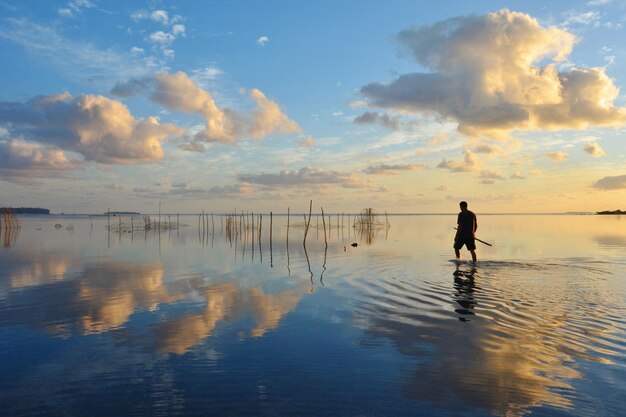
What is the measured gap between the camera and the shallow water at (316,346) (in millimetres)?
4559

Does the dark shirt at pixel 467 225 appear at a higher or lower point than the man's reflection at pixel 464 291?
higher

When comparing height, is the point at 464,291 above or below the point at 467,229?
below

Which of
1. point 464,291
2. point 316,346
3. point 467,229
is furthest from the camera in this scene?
point 467,229

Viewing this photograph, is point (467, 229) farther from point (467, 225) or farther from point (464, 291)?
point (464, 291)

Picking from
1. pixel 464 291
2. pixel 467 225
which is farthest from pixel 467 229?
pixel 464 291

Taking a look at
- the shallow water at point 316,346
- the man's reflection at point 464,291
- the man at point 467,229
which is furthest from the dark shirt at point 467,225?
the shallow water at point 316,346

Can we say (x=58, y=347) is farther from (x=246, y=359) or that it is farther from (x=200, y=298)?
(x=200, y=298)

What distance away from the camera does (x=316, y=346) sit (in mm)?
6496

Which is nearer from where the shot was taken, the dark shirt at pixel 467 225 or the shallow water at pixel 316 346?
the shallow water at pixel 316 346

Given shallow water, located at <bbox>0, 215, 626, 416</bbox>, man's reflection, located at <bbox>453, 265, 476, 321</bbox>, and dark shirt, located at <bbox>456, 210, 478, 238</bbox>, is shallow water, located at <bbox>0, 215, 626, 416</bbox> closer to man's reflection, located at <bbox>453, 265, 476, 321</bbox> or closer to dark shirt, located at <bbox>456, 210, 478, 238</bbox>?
man's reflection, located at <bbox>453, 265, 476, 321</bbox>

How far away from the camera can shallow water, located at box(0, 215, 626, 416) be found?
4559 millimetres

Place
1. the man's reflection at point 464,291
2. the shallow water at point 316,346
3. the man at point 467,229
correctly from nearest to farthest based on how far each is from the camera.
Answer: the shallow water at point 316,346 < the man's reflection at point 464,291 < the man at point 467,229

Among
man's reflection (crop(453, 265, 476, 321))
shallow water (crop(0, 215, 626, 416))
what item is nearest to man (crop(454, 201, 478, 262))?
man's reflection (crop(453, 265, 476, 321))

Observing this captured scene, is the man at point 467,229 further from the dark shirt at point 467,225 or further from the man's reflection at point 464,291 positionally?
the man's reflection at point 464,291
